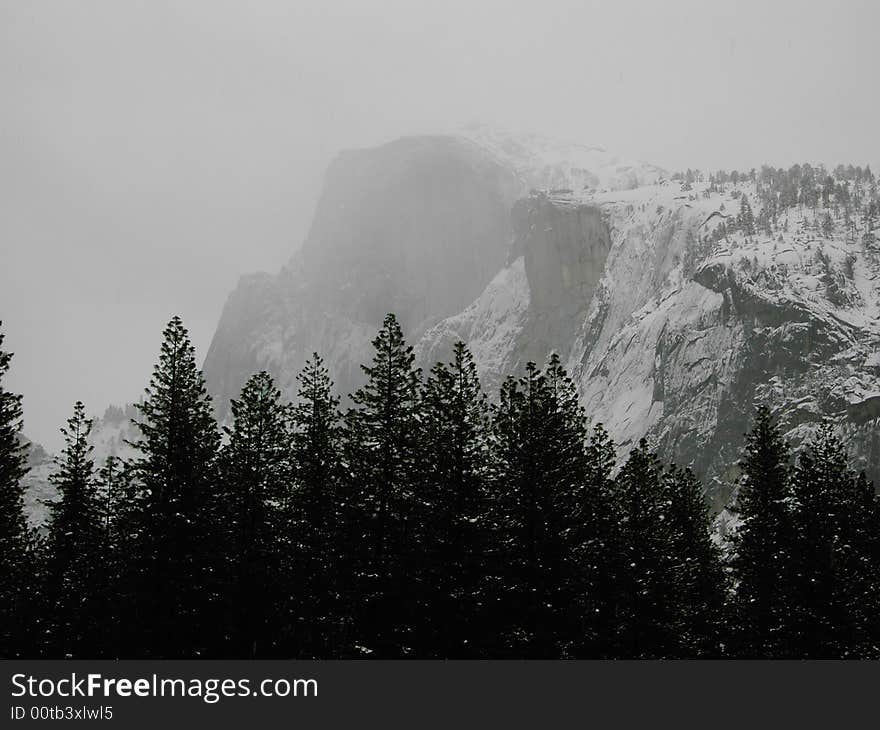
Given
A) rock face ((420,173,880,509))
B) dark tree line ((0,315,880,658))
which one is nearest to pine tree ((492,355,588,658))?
dark tree line ((0,315,880,658))

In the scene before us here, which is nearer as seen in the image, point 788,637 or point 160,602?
point 160,602

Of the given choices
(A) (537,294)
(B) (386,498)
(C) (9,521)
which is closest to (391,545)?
(B) (386,498)

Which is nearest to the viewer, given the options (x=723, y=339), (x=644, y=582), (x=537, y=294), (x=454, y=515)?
(x=454, y=515)

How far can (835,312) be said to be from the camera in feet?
333

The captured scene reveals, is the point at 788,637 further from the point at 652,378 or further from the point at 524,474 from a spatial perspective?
the point at 652,378

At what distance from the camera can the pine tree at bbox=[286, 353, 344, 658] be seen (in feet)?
105

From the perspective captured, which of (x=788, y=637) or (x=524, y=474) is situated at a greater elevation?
(x=524, y=474)

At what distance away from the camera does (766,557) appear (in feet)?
141

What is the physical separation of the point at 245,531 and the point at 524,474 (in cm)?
1125

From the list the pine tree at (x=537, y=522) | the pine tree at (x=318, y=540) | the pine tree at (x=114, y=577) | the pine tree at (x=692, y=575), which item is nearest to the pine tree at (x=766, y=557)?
the pine tree at (x=692, y=575)

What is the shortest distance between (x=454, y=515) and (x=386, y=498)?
2.88 m

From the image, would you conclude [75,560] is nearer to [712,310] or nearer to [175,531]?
[175,531]
